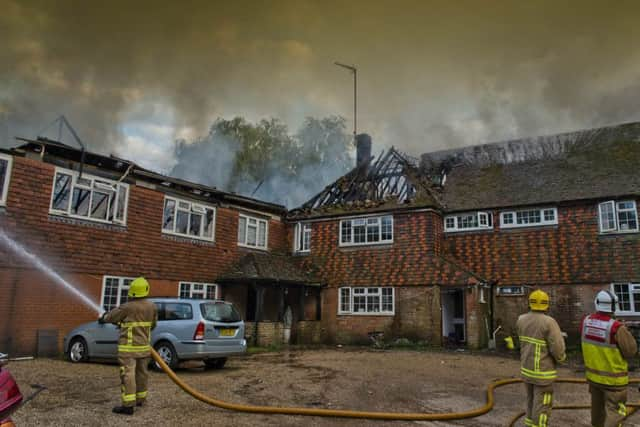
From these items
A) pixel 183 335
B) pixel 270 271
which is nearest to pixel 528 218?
pixel 270 271

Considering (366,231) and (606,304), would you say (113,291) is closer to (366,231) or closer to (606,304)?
(366,231)

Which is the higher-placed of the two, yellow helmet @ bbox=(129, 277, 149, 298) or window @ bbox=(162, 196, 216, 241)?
window @ bbox=(162, 196, 216, 241)

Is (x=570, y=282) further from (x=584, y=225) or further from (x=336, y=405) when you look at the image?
(x=336, y=405)

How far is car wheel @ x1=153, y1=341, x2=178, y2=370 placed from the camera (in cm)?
1091

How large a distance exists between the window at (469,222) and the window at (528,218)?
56cm

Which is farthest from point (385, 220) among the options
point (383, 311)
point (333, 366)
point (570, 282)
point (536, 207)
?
point (333, 366)

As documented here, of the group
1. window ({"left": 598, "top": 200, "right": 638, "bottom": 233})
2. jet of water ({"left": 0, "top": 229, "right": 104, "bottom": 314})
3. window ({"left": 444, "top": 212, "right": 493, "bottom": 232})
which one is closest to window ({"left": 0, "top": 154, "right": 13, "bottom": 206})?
jet of water ({"left": 0, "top": 229, "right": 104, "bottom": 314})

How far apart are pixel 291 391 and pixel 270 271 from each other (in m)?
10.8

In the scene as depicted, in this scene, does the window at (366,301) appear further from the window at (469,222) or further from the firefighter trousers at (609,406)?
the firefighter trousers at (609,406)

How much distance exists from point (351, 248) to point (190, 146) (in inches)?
846

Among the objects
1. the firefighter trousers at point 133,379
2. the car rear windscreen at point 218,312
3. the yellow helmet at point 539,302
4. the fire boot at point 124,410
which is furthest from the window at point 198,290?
the yellow helmet at point 539,302

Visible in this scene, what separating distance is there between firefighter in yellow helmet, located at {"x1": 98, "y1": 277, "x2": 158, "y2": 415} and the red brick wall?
765 cm

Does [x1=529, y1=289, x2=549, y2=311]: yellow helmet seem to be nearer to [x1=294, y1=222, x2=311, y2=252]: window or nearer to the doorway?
the doorway

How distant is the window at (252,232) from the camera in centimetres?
2086
